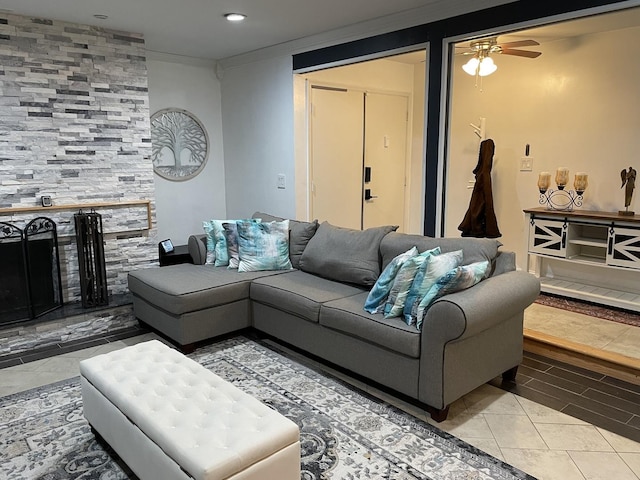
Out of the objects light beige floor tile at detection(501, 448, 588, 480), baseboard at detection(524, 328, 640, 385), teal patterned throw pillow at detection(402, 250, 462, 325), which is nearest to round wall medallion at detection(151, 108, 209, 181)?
teal patterned throw pillow at detection(402, 250, 462, 325)

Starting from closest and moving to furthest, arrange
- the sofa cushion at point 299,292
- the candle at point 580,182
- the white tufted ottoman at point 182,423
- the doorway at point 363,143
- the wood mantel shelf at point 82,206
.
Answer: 1. the white tufted ottoman at point 182,423
2. the sofa cushion at point 299,292
3. the wood mantel shelf at point 82,206
4. the candle at point 580,182
5. the doorway at point 363,143

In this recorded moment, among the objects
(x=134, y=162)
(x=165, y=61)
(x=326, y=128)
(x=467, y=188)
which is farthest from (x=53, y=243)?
(x=467, y=188)

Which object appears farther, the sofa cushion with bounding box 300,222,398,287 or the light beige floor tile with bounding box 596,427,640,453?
the sofa cushion with bounding box 300,222,398,287

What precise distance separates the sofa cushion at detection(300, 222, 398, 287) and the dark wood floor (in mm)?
1081

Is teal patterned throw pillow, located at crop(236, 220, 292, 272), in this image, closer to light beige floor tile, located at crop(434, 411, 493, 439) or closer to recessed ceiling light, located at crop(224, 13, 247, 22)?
recessed ceiling light, located at crop(224, 13, 247, 22)

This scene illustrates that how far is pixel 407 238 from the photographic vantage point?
329cm

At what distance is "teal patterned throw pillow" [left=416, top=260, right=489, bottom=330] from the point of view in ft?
8.30

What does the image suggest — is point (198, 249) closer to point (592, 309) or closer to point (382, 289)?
point (382, 289)

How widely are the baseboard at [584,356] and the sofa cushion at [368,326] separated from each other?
135 cm

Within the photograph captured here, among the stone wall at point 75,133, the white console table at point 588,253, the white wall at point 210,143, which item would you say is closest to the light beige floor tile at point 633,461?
the white console table at point 588,253

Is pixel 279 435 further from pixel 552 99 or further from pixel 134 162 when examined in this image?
pixel 552 99

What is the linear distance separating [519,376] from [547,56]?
335 cm

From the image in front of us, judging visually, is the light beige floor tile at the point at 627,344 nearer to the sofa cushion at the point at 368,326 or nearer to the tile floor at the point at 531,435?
the tile floor at the point at 531,435

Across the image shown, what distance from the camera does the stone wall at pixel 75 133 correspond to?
12.3 ft
